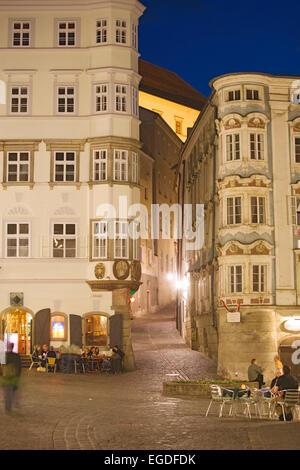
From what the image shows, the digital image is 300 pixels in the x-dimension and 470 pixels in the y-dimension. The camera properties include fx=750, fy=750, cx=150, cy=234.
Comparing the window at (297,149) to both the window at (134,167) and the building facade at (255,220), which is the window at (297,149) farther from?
the window at (134,167)

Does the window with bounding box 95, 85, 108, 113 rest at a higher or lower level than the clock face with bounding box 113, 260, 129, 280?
higher

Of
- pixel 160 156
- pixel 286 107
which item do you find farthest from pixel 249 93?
pixel 160 156

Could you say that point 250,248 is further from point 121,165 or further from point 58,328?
point 58,328

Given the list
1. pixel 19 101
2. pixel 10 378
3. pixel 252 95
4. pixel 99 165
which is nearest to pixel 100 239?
pixel 99 165

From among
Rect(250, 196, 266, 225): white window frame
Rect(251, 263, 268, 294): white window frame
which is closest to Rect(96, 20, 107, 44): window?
Rect(250, 196, 266, 225): white window frame

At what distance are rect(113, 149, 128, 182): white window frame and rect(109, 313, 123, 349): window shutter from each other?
7.31m

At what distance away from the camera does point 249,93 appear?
38219 mm

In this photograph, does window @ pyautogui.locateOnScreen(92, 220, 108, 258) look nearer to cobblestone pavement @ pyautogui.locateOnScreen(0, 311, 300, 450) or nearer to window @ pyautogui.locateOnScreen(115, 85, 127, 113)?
window @ pyautogui.locateOnScreen(115, 85, 127, 113)

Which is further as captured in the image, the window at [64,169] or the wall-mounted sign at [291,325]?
the window at [64,169]

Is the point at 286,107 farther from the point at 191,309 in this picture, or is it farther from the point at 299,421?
the point at 299,421

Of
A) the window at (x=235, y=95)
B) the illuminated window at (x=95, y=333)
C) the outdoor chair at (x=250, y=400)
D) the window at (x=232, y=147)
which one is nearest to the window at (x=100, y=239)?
the illuminated window at (x=95, y=333)

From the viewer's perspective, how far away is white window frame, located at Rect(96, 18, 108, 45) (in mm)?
40438

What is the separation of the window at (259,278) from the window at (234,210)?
248 cm

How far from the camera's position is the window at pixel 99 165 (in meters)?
39.2
